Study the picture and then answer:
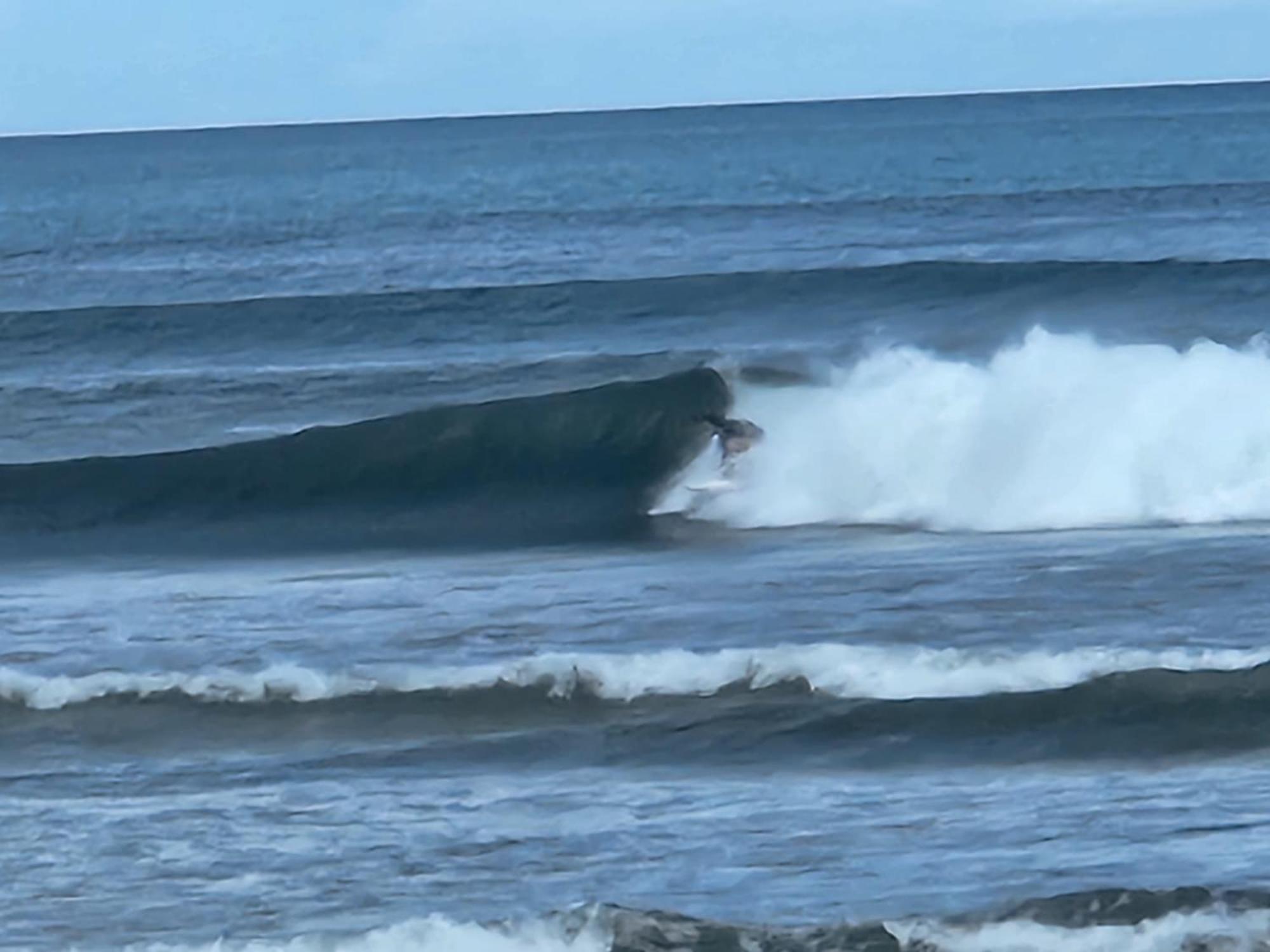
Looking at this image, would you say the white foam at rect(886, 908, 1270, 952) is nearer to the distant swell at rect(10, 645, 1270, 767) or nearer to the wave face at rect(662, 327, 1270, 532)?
the distant swell at rect(10, 645, 1270, 767)

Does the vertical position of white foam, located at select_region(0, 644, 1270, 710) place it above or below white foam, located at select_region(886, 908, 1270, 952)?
above

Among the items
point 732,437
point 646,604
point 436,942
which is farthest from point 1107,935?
point 732,437

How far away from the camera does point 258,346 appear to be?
20688 mm

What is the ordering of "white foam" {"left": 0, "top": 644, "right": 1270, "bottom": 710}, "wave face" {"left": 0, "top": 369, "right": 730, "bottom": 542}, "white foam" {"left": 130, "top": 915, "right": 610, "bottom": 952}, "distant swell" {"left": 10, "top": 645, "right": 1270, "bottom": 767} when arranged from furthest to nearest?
"wave face" {"left": 0, "top": 369, "right": 730, "bottom": 542} < "white foam" {"left": 0, "top": 644, "right": 1270, "bottom": 710} < "distant swell" {"left": 10, "top": 645, "right": 1270, "bottom": 767} < "white foam" {"left": 130, "top": 915, "right": 610, "bottom": 952}

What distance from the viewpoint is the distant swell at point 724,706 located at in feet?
24.2

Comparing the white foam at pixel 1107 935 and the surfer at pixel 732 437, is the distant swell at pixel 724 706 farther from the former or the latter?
the surfer at pixel 732 437

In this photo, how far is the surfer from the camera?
14.2 metres

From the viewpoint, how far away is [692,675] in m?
8.23

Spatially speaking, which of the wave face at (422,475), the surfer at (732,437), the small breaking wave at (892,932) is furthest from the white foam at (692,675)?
the surfer at (732,437)

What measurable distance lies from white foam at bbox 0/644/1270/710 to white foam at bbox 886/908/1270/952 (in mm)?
2192

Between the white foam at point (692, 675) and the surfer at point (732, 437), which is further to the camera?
the surfer at point (732, 437)

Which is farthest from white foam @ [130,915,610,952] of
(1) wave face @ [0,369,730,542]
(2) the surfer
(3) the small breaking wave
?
(2) the surfer

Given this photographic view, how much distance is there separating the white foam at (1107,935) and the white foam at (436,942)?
868 millimetres

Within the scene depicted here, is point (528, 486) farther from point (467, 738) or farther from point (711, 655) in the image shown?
point (467, 738)
